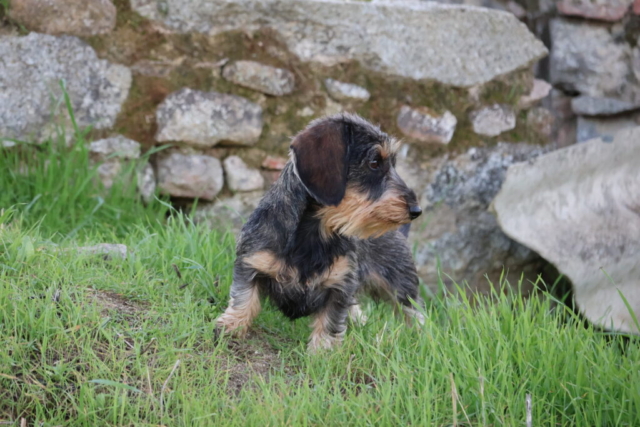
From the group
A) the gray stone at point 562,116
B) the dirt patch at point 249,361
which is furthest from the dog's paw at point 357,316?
the gray stone at point 562,116

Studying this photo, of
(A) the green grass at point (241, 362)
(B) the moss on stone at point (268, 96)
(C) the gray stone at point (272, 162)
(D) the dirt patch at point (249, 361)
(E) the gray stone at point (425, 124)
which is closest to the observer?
(A) the green grass at point (241, 362)

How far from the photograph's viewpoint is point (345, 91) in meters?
4.63

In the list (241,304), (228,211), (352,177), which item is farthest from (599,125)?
(241,304)

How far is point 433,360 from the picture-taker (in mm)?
2516

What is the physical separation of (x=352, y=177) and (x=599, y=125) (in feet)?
10.00

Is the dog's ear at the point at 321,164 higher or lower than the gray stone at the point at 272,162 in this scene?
higher

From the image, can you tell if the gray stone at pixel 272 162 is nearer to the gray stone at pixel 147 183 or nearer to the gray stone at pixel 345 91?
the gray stone at pixel 345 91

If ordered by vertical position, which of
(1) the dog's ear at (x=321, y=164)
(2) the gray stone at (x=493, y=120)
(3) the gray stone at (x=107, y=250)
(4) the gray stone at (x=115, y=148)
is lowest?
(4) the gray stone at (x=115, y=148)

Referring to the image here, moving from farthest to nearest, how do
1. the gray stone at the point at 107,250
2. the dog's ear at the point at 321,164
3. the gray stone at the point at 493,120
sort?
the gray stone at the point at 493,120 → the gray stone at the point at 107,250 → the dog's ear at the point at 321,164

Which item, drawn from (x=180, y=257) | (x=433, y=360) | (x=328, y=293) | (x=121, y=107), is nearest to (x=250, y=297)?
(x=328, y=293)

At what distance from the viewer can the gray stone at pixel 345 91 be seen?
4613mm

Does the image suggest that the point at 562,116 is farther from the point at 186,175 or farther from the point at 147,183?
the point at 147,183

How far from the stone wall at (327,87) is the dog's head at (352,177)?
116cm

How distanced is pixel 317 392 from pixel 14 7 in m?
3.02
